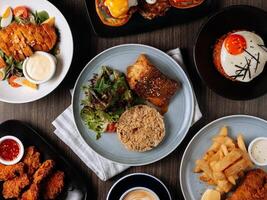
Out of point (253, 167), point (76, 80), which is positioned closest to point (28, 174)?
point (76, 80)

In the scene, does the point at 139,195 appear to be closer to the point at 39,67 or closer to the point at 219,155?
the point at 219,155

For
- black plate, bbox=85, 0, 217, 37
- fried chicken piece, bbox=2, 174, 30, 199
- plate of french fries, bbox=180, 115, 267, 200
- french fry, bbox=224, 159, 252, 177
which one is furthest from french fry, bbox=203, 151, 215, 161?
fried chicken piece, bbox=2, 174, 30, 199

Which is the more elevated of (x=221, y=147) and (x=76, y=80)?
(x=76, y=80)

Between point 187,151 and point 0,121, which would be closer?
point 187,151

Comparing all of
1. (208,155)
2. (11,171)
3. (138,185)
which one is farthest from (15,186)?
(208,155)

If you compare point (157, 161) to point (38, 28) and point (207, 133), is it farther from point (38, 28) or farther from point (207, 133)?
point (38, 28)

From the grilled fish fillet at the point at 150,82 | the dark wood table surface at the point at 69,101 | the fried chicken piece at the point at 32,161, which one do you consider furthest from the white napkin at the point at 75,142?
the grilled fish fillet at the point at 150,82

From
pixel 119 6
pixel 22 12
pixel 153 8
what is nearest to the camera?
pixel 119 6
